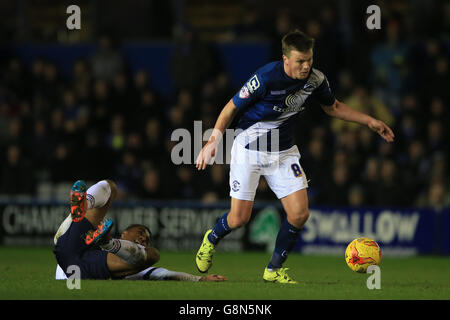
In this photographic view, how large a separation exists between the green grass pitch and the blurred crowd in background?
2312mm

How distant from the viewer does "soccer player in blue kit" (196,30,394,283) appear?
7.98 meters

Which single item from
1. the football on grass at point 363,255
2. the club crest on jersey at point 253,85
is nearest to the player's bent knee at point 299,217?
the football on grass at point 363,255

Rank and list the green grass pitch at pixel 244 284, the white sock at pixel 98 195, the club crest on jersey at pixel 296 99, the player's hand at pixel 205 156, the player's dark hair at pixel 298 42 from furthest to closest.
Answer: the club crest on jersey at pixel 296 99 → the white sock at pixel 98 195 → the player's dark hair at pixel 298 42 → the player's hand at pixel 205 156 → the green grass pitch at pixel 244 284

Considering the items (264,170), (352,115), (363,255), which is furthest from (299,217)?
(352,115)

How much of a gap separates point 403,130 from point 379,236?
2.07 meters

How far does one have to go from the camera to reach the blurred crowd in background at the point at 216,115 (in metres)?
14.3

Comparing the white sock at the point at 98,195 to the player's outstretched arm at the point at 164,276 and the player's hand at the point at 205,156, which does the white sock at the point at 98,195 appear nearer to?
the player's outstretched arm at the point at 164,276

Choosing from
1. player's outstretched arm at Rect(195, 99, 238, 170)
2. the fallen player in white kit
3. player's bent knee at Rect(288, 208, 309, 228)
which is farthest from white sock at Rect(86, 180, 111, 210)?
player's bent knee at Rect(288, 208, 309, 228)

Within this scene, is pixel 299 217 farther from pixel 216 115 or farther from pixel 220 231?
pixel 216 115

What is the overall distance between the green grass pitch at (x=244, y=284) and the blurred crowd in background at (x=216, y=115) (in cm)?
231

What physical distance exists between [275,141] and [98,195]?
1692mm

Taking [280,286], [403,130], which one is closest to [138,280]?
[280,286]

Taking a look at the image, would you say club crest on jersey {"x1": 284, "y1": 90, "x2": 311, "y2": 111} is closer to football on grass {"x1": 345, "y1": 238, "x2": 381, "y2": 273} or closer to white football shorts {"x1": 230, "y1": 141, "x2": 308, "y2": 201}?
white football shorts {"x1": 230, "y1": 141, "x2": 308, "y2": 201}

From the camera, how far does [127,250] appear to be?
769 cm
